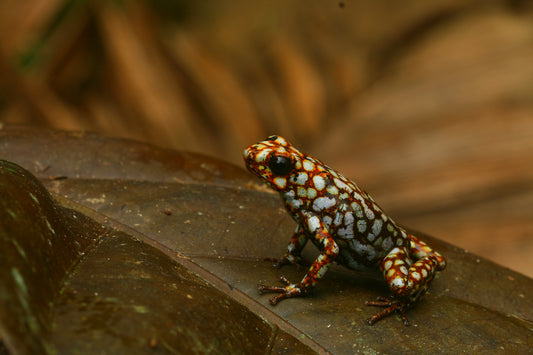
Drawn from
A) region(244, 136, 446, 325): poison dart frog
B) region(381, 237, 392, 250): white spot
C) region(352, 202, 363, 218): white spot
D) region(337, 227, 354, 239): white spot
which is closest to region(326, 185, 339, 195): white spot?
region(244, 136, 446, 325): poison dart frog

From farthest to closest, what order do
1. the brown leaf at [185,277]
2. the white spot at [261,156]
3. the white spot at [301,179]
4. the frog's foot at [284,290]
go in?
the white spot at [301,179]
the white spot at [261,156]
the frog's foot at [284,290]
the brown leaf at [185,277]

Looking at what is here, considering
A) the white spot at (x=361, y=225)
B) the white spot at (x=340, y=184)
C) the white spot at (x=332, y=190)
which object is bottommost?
the white spot at (x=361, y=225)

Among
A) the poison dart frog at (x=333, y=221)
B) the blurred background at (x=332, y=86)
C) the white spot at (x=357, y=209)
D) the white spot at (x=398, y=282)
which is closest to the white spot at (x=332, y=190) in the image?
the poison dart frog at (x=333, y=221)

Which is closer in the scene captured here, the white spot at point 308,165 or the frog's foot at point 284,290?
the frog's foot at point 284,290

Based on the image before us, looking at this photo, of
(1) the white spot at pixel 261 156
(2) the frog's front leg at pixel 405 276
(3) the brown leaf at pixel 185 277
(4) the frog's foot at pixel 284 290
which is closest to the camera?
(3) the brown leaf at pixel 185 277

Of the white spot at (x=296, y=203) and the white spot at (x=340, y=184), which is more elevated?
the white spot at (x=340, y=184)

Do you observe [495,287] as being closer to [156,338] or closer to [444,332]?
[444,332]

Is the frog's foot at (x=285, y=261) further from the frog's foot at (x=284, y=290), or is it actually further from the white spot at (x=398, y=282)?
the white spot at (x=398, y=282)
